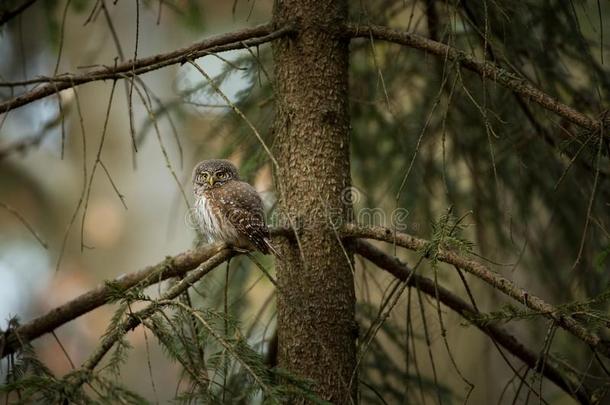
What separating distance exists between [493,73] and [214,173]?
6.95 ft

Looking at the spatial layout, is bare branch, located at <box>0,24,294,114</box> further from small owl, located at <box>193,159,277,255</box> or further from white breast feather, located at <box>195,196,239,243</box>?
white breast feather, located at <box>195,196,239,243</box>

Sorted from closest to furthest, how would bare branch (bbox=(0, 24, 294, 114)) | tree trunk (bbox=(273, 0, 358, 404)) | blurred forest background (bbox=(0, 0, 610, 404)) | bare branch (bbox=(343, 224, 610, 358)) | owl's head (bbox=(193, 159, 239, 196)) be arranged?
bare branch (bbox=(343, 224, 610, 358)) → bare branch (bbox=(0, 24, 294, 114)) → blurred forest background (bbox=(0, 0, 610, 404)) → tree trunk (bbox=(273, 0, 358, 404)) → owl's head (bbox=(193, 159, 239, 196))

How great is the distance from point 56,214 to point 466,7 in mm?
9077

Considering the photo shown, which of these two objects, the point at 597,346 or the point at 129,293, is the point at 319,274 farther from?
the point at 597,346

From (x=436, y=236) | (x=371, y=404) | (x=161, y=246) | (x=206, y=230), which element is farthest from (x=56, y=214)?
(x=436, y=236)

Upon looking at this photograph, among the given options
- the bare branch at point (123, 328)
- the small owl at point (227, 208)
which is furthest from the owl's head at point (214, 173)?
the bare branch at point (123, 328)

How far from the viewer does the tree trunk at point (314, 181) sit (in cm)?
269

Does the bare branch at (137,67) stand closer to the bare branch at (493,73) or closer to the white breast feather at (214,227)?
the bare branch at (493,73)

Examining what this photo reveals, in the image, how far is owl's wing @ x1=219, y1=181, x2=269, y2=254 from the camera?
3324 mm

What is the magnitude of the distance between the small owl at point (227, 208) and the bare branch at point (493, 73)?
1042mm

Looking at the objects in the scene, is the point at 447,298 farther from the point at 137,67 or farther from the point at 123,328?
the point at 137,67

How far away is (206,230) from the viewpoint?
374 centimetres

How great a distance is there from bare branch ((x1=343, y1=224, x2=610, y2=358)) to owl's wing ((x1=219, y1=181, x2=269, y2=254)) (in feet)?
2.48

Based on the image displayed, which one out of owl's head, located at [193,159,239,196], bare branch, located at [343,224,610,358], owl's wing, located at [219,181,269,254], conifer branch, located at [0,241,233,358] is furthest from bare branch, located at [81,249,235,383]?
owl's head, located at [193,159,239,196]
